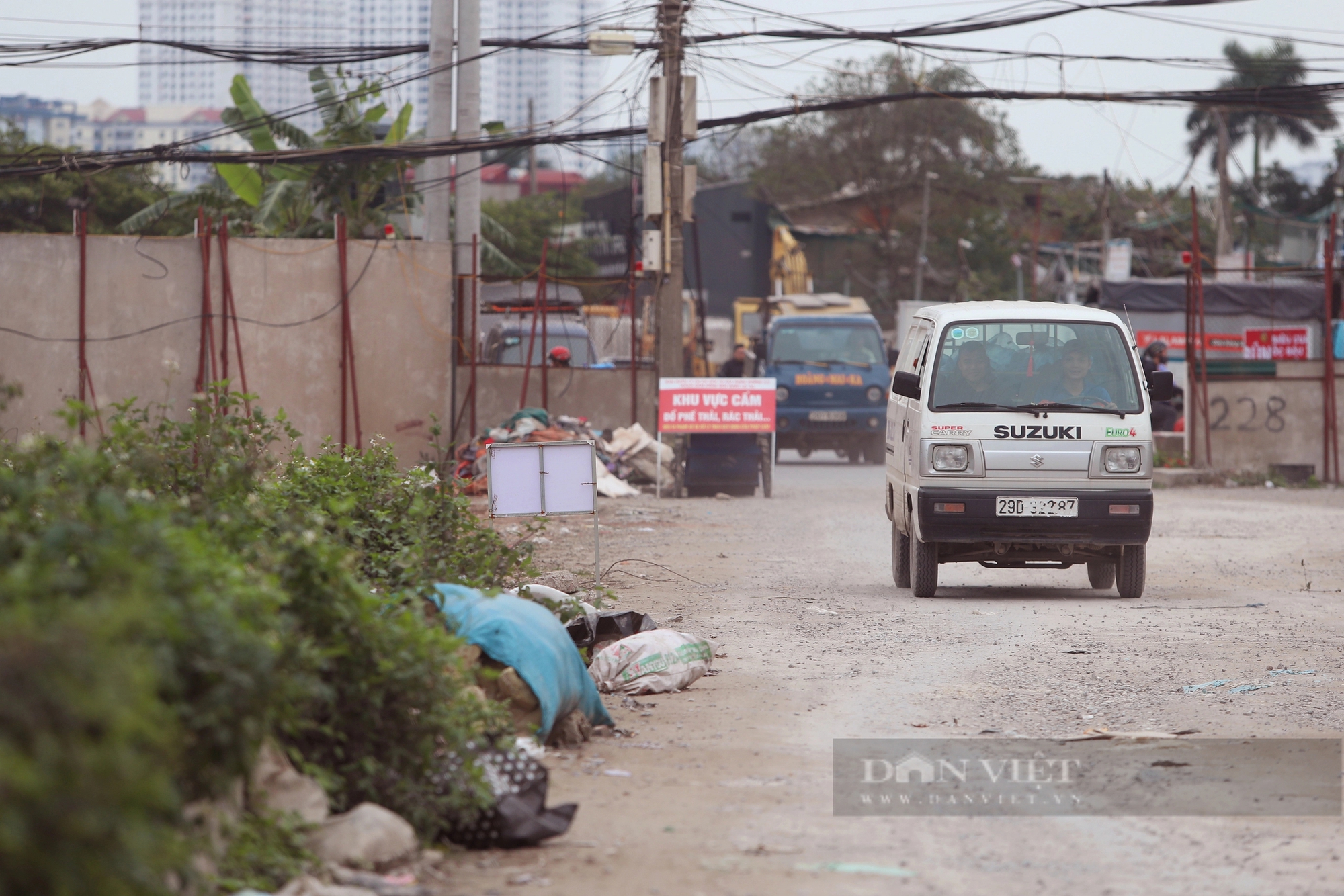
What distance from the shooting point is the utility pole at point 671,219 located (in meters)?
18.5

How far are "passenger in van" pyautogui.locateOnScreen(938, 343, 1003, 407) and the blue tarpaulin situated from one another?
16.0 feet

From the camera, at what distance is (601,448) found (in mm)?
18734

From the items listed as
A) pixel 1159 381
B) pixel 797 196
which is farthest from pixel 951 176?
pixel 1159 381

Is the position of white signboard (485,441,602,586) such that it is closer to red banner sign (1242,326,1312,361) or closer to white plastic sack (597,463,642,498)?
white plastic sack (597,463,642,498)

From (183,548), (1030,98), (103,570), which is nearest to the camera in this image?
(103,570)

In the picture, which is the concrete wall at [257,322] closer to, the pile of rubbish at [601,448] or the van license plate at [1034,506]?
the pile of rubbish at [601,448]

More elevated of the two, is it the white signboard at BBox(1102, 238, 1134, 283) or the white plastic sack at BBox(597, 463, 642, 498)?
the white signboard at BBox(1102, 238, 1134, 283)

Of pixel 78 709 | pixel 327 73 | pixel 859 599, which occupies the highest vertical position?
pixel 327 73

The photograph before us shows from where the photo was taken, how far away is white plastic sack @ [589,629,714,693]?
22.6 ft

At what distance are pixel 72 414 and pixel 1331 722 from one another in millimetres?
5277

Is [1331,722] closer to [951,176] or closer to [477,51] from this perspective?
[477,51]

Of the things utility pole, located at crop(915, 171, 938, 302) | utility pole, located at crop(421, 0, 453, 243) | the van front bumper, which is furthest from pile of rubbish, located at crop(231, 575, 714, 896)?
utility pole, located at crop(915, 171, 938, 302)

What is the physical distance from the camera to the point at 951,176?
52094mm

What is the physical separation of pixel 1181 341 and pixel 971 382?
2221cm
